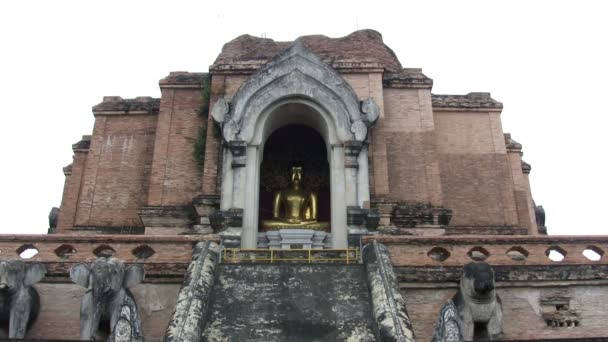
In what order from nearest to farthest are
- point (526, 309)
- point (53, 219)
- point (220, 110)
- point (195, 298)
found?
point (195, 298), point (526, 309), point (220, 110), point (53, 219)

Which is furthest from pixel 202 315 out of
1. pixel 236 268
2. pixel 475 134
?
pixel 475 134

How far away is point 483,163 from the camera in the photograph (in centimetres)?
1858

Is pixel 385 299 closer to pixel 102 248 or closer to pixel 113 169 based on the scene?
pixel 102 248

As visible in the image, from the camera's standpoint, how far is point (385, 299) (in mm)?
9453

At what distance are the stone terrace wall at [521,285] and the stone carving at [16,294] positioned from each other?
6.18 metres

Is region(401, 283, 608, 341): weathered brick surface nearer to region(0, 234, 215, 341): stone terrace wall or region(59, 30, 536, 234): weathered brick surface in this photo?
region(0, 234, 215, 341): stone terrace wall

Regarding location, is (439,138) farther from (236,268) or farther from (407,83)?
(236,268)

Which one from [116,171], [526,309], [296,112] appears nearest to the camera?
[526,309]

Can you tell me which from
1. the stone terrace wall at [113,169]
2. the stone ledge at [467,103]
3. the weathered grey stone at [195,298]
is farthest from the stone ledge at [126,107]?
the weathered grey stone at [195,298]

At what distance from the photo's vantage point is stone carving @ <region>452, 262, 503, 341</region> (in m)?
10.0

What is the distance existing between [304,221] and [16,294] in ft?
28.2

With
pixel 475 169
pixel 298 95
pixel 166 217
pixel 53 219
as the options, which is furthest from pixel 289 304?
pixel 53 219

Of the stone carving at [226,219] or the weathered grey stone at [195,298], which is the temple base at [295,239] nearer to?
the stone carving at [226,219]

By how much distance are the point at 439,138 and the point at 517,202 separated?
2.96 metres
